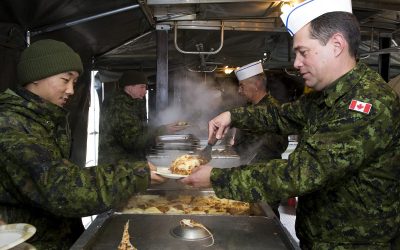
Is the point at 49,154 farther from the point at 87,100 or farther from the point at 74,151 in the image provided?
the point at 87,100

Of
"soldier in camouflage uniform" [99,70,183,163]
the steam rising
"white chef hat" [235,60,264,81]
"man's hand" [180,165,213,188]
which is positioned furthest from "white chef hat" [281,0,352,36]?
the steam rising

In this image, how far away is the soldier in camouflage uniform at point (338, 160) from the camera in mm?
1669

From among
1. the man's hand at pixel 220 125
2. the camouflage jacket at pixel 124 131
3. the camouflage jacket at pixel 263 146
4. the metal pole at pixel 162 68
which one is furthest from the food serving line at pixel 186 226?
the metal pole at pixel 162 68

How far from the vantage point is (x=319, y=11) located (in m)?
1.86

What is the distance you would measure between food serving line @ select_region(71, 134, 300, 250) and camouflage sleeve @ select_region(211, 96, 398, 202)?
251 mm

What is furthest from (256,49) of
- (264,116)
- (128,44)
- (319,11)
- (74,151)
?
(319,11)

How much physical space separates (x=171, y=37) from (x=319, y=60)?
12.8 ft

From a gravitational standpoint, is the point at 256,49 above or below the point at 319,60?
above

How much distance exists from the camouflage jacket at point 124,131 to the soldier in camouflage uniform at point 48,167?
2.24 meters

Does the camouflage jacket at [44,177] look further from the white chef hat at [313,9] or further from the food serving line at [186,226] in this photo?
the white chef hat at [313,9]

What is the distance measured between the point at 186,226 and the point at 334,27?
1.26 m

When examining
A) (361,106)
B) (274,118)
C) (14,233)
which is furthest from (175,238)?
(274,118)

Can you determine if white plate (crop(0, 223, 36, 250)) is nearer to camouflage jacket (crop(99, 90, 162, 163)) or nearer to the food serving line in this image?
the food serving line

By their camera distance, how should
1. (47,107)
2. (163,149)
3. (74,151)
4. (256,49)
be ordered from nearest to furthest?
1. (47,107)
2. (163,149)
3. (74,151)
4. (256,49)
